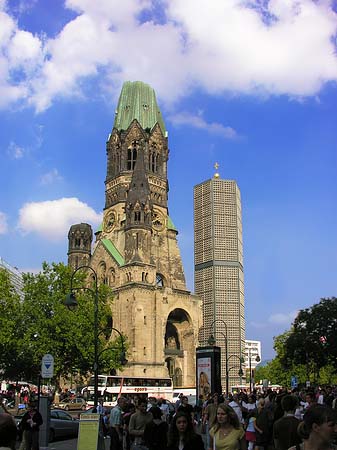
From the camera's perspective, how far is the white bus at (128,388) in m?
53.3

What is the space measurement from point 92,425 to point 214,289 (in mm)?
82127

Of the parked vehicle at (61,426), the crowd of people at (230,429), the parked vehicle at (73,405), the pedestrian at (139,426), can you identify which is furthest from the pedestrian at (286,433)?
the parked vehicle at (73,405)

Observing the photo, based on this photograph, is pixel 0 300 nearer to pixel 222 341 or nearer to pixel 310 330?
pixel 310 330

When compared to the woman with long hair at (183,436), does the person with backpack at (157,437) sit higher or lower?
lower

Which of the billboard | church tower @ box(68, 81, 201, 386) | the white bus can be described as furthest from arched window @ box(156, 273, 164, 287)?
the billboard

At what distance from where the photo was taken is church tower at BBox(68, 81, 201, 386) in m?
68.4

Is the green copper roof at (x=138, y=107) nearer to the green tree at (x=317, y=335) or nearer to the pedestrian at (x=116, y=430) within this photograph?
the green tree at (x=317, y=335)

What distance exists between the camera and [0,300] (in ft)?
A: 174

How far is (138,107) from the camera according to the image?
89938mm

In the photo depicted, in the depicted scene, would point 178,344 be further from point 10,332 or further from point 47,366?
point 47,366

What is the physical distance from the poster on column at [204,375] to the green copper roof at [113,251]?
43.3 meters

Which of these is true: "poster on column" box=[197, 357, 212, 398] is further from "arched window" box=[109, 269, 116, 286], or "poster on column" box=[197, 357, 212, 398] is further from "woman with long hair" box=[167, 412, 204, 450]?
"arched window" box=[109, 269, 116, 286]

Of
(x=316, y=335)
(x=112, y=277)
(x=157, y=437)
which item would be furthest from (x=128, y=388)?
(x=157, y=437)

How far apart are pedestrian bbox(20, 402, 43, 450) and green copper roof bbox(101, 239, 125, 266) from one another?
190 feet
